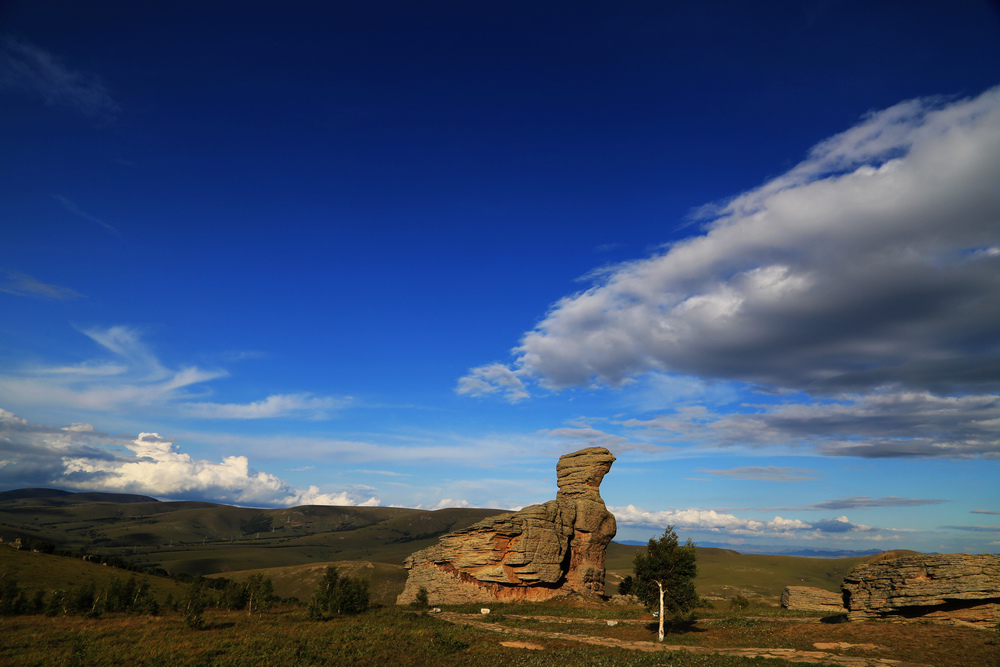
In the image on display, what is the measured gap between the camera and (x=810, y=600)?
5138cm

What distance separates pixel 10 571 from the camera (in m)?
77.7

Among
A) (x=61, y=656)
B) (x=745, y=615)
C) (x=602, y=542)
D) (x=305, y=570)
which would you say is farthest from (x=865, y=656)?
(x=305, y=570)

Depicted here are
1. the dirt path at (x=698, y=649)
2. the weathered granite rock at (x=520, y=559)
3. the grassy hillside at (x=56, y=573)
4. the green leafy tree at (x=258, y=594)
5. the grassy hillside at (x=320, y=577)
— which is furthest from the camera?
the grassy hillside at (x=320, y=577)

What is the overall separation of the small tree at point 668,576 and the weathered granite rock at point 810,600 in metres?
21.4

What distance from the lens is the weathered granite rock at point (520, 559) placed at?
56.4 metres

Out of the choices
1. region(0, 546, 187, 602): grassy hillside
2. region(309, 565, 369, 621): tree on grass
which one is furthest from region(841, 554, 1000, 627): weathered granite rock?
region(0, 546, 187, 602): grassy hillside

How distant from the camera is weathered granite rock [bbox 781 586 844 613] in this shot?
160ft

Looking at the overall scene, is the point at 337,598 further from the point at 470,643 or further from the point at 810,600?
the point at 810,600

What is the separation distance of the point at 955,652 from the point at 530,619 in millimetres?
31326

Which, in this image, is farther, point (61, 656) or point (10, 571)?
point (10, 571)

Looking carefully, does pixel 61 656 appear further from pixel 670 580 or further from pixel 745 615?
pixel 745 615

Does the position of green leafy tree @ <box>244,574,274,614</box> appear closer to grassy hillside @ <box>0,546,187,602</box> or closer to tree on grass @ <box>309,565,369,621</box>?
tree on grass @ <box>309,565,369,621</box>

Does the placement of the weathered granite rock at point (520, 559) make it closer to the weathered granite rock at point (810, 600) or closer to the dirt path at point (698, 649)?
the dirt path at point (698, 649)

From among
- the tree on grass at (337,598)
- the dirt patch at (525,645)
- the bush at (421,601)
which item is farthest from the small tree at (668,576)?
the tree on grass at (337,598)
